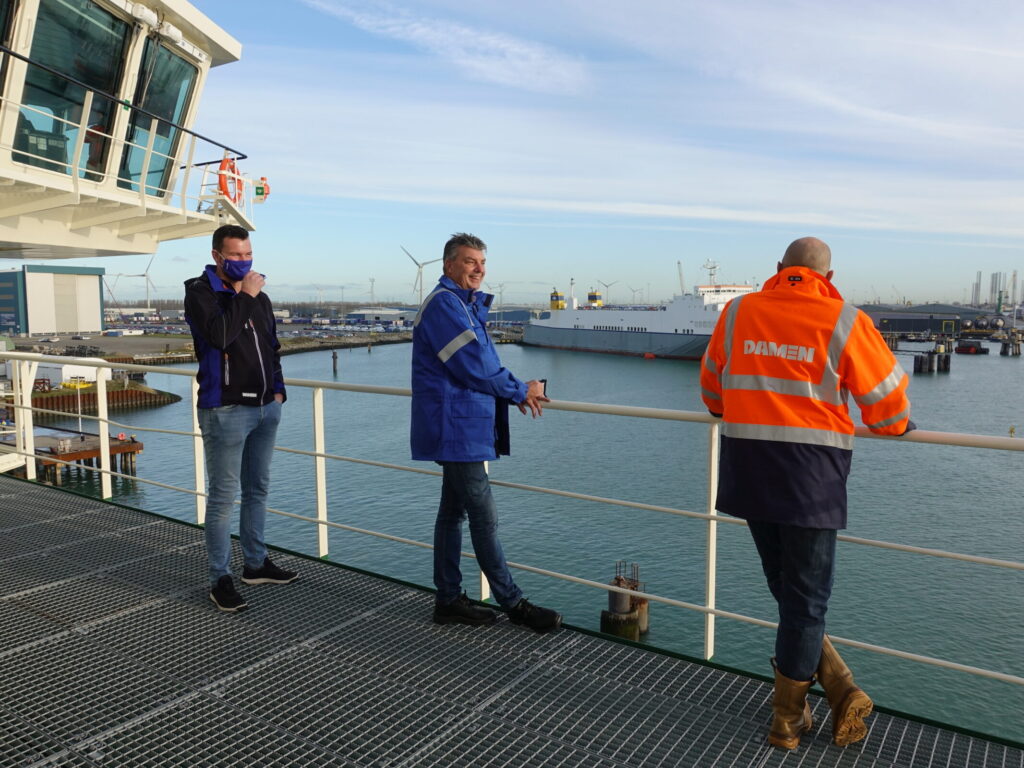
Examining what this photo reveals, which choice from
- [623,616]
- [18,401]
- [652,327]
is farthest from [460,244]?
[652,327]

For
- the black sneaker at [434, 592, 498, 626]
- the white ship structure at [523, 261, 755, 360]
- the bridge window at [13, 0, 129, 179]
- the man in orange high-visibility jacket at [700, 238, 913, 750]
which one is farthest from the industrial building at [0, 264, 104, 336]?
the man in orange high-visibility jacket at [700, 238, 913, 750]

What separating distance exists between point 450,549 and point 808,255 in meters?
1.87

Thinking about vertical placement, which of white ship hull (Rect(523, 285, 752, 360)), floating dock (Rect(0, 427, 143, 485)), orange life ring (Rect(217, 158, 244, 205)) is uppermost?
orange life ring (Rect(217, 158, 244, 205))

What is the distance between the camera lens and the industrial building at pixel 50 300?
283ft

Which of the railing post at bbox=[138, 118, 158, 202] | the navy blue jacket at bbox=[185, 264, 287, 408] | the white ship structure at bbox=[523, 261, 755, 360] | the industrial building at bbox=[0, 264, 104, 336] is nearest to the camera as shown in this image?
the navy blue jacket at bbox=[185, 264, 287, 408]

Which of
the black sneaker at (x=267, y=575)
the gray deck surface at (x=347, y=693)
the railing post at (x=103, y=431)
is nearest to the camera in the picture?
the gray deck surface at (x=347, y=693)

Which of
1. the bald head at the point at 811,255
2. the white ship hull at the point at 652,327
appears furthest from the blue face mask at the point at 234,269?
the white ship hull at the point at 652,327

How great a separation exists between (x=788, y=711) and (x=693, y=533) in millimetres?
18035

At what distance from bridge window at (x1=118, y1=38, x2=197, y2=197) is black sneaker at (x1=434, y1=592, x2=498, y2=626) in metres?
5.99

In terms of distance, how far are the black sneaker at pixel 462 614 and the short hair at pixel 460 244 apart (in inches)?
57.9

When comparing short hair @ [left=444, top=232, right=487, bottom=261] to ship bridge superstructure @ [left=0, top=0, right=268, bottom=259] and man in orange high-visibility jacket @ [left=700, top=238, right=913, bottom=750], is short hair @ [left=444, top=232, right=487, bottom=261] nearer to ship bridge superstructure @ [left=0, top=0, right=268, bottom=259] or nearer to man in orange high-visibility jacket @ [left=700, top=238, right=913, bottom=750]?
man in orange high-visibility jacket @ [left=700, top=238, right=913, bottom=750]

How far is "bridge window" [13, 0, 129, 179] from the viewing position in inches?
249

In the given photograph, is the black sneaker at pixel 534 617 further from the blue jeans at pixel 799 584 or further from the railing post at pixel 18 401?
the railing post at pixel 18 401

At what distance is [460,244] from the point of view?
2.90 meters
